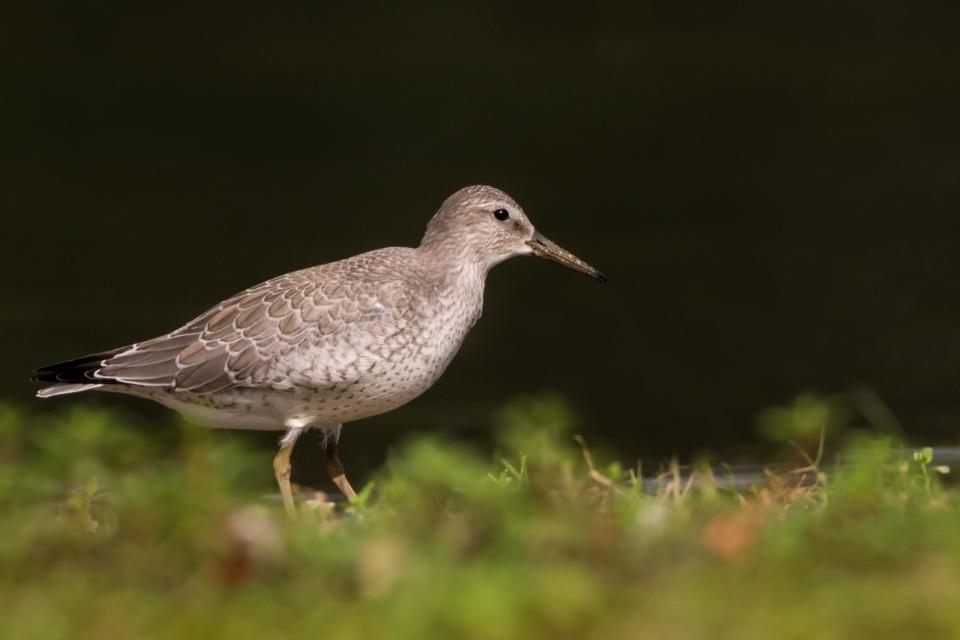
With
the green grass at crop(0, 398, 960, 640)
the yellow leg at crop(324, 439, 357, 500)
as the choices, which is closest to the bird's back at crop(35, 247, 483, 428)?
the yellow leg at crop(324, 439, 357, 500)

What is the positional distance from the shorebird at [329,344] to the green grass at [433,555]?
5.46ft

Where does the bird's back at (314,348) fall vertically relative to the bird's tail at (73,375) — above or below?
above

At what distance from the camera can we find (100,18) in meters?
16.7

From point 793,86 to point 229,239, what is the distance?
228 inches

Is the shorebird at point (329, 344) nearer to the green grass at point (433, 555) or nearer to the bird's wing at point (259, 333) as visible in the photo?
the bird's wing at point (259, 333)

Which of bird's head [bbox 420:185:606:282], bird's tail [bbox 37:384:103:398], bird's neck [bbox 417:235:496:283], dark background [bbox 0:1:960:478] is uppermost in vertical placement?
dark background [bbox 0:1:960:478]

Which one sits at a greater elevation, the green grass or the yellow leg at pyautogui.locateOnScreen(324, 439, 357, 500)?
the yellow leg at pyautogui.locateOnScreen(324, 439, 357, 500)

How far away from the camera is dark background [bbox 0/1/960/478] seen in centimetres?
1112

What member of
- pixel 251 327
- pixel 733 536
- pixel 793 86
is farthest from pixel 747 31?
pixel 733 536

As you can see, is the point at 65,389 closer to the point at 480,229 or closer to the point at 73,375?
the point at 73,375

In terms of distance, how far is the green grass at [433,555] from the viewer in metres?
4.08

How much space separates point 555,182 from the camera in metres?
14.6

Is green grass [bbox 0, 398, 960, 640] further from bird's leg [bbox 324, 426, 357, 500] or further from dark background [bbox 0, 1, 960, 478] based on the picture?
dark background [bbox 0, 1, 960, 478]

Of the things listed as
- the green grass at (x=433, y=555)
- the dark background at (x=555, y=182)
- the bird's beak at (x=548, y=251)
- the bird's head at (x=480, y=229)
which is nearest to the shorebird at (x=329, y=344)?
the bird's head at (x=480, y=229)
